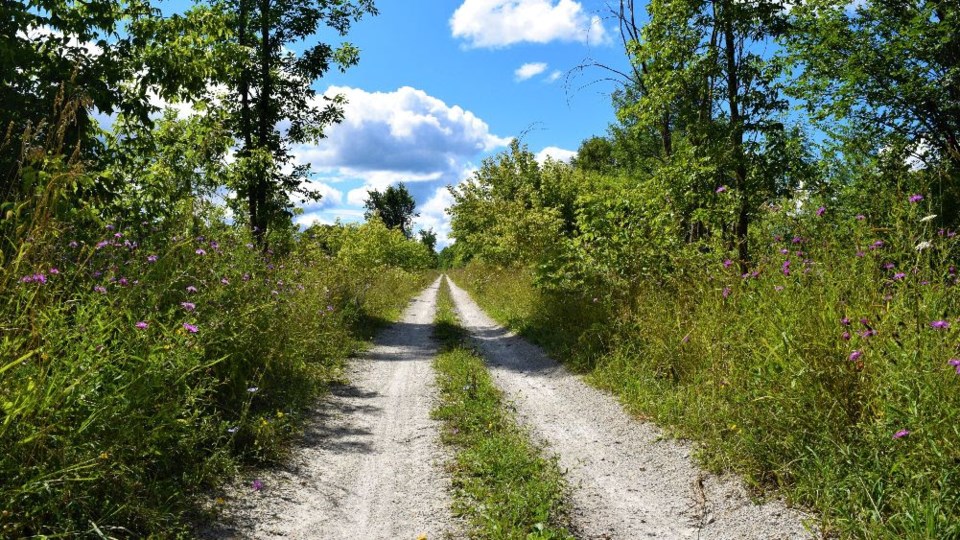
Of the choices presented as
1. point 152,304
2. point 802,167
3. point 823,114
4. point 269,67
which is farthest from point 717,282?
point 269,67

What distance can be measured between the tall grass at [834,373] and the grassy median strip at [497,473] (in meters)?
1.56

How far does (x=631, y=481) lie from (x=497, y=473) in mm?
1253

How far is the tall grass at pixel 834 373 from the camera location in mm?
3254

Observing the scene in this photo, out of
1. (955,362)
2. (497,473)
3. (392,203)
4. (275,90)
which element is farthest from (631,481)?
(392,203)

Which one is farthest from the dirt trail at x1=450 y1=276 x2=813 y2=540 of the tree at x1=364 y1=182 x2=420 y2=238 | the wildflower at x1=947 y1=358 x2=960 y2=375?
the tree at x1=364 y1=182 x2=420 y2=238

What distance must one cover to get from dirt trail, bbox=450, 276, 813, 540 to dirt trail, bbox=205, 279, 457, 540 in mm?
1216

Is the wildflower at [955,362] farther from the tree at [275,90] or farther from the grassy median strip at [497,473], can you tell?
the tree at [275,90]

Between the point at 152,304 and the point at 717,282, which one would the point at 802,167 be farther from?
the point at 152,304

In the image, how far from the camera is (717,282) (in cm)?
684

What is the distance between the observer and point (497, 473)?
4.63 m

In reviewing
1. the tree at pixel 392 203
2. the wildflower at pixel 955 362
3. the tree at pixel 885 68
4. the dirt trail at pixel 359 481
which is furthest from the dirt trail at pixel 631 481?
the tree at pixel 392 203

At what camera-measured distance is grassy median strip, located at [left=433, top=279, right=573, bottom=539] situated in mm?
3832

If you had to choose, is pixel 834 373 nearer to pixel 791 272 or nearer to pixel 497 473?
pixel 791 272

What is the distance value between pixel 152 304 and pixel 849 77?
16568mm
